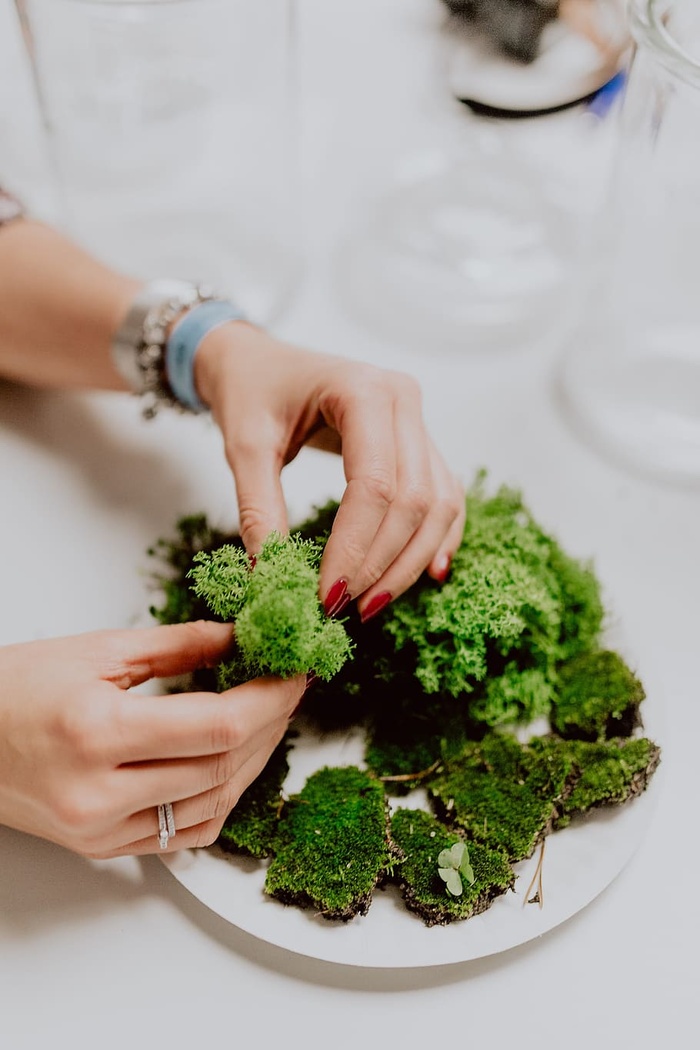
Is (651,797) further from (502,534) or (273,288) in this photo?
(273,288)

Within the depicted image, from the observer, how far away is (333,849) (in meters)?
0.62

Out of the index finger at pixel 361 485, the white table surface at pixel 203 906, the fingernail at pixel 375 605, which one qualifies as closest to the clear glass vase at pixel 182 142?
the white table surface at pixel 203 906

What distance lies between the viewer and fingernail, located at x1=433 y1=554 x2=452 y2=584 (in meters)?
0.70

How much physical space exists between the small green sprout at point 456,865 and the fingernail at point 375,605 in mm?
178

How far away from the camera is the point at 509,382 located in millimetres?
1073

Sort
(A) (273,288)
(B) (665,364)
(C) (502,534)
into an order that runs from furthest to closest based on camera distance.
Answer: (A) (273,288)
(B) (665,364)
(C) (502,534)

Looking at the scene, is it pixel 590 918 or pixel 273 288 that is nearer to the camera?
pixel 590 918

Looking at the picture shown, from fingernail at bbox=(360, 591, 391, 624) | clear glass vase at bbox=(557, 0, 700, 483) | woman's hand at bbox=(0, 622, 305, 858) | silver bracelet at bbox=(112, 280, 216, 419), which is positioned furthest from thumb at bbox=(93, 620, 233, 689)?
clear glass vase at bbox=(557, 0, 700, 483)

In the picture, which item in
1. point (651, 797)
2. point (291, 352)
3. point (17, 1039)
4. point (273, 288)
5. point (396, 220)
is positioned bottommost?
point (17, 1039)

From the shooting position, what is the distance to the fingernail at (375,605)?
0.66 meters

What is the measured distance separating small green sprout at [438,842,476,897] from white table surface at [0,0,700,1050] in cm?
8

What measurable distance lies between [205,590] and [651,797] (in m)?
0.39

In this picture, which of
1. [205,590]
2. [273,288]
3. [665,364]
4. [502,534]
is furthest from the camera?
[273,288]

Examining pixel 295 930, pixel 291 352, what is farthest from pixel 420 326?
pixel 295 930
